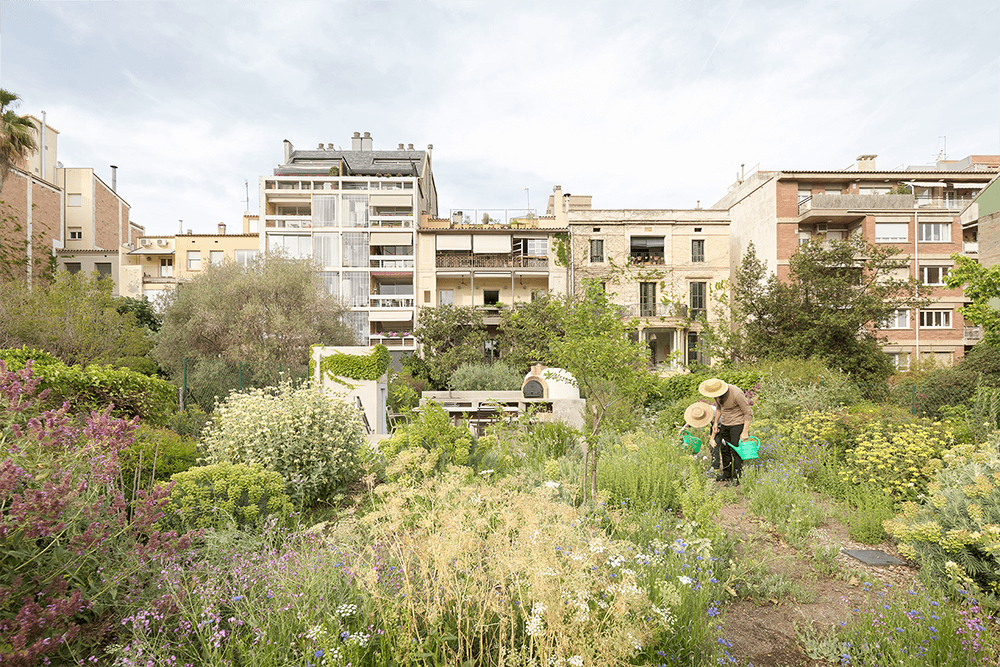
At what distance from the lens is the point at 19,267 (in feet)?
78.2

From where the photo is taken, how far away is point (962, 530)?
377cm

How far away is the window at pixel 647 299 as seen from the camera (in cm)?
2695

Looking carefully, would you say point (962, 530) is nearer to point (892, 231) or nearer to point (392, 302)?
point (392, 302)

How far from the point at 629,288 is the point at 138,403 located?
23902 mm

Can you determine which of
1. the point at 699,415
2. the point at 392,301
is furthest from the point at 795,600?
the point at 392,301

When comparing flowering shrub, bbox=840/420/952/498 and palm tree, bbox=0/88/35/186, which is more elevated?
palm tree, bbox=0/88/35/186

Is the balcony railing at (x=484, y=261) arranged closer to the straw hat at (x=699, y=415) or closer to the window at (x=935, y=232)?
the straw hat at (x=699, y=415)

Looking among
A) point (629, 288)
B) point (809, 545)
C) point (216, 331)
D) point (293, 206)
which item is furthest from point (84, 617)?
point (293, 206)

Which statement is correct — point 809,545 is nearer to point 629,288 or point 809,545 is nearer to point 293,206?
point 629,288

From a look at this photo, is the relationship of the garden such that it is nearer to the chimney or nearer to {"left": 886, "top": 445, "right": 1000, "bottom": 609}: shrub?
{"left": 886, "top": 445, "right": 1000, "bottom": 609}: shrub

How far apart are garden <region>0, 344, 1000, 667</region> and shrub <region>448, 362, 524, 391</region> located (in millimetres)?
9770

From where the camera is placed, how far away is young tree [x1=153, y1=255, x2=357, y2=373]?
17.9 metres

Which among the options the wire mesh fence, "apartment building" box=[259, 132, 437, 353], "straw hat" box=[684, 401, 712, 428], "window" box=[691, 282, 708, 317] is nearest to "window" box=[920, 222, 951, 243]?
"window" box=[691, 282, 708, 317]

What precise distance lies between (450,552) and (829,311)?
1768 cm
